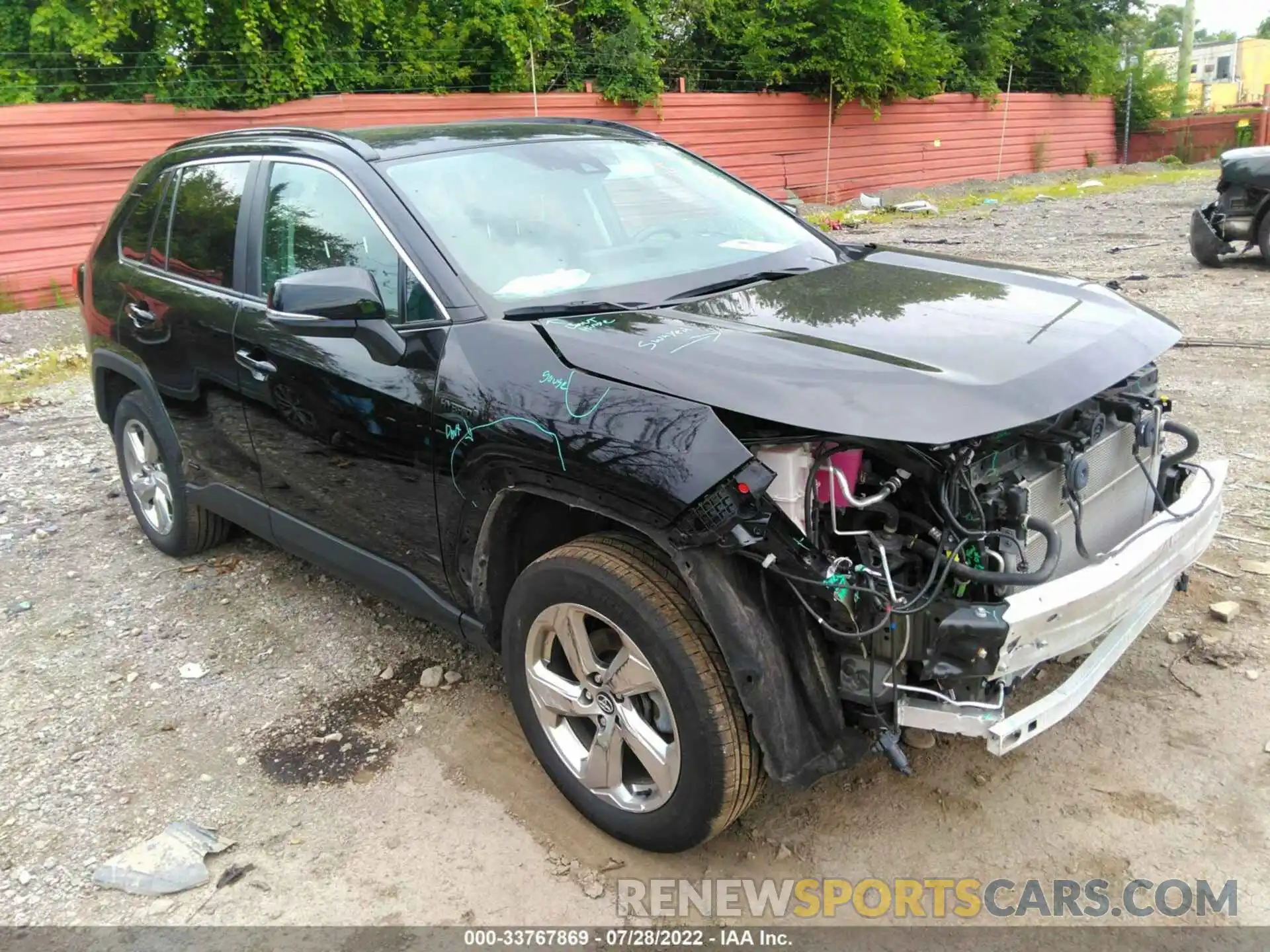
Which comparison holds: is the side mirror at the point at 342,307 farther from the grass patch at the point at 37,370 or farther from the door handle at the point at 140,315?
the grass patch at the point at 37,370

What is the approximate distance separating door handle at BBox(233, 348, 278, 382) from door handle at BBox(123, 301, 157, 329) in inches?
33.1

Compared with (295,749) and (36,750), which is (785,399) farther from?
(36,750)

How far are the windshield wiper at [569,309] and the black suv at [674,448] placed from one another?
12 millimetres

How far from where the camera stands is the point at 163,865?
280cm

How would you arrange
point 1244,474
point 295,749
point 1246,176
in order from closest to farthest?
point 295,749 → point 1244,474 → point 1246,176

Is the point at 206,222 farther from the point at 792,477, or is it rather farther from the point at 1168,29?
the point at 1168,29

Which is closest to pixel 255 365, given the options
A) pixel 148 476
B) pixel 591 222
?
pixel 591 222

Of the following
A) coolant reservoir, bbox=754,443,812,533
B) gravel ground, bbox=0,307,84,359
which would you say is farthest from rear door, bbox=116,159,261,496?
gravel ground, bbox=0,307,84,359

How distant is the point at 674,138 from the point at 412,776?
17.1 meters

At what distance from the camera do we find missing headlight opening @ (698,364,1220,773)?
2.23m

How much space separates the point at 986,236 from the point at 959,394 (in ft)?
45.3

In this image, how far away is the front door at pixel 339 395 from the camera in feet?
9.75

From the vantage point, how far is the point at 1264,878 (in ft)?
8.29

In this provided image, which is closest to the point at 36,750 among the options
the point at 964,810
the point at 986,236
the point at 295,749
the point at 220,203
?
the point at 295,749
